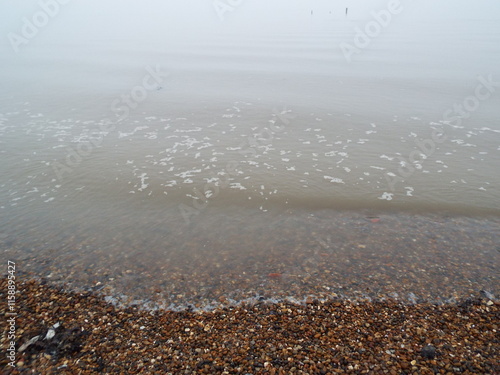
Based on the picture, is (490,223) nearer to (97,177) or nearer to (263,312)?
(263,312)

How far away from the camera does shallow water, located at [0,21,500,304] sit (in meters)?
10.8

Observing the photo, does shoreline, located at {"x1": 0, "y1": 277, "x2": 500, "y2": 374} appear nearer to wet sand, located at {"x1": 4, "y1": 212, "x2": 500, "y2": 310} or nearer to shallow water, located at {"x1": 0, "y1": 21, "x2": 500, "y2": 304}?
wet sand, located at {"x1": 4, "y1": 212, "x2": 500, "y2": 310}

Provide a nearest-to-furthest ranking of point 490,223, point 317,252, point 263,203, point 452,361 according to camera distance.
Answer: point 452,361, point 317,252, point 490,223, point 263,203

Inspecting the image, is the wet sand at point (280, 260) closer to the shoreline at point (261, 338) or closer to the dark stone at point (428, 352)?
the shoreline at point (261, 338)

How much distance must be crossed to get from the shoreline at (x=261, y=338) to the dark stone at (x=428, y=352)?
2 cm

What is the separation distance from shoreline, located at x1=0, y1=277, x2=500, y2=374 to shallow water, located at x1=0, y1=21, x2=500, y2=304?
0.92m

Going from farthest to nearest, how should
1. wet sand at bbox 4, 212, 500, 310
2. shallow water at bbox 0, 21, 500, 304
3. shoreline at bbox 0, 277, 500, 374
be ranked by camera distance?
shallow water at bbox 0, 21, 500, 304, wet sand at bbox 4, 212, 500, 310, shoreline at bbox 0, 277, 500, 374

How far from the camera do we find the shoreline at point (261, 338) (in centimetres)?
686

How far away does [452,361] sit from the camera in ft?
22.5

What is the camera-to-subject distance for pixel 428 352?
277 inches

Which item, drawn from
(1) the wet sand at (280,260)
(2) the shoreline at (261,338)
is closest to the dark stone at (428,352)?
(2) the shoreline at (261,338)

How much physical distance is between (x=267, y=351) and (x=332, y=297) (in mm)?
2568

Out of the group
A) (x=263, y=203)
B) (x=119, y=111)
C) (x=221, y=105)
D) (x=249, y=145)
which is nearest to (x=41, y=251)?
(x=263, y=203)

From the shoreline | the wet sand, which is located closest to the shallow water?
the wet sand
